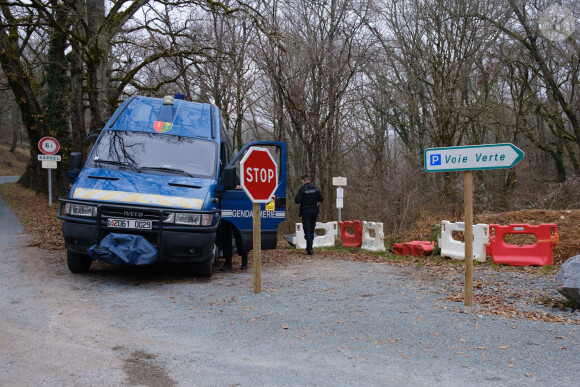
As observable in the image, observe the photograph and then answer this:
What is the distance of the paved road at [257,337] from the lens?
4.20 m

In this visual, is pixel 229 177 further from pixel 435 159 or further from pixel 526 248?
pixel 526 248

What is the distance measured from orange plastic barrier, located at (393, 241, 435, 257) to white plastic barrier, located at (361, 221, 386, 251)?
66 cm

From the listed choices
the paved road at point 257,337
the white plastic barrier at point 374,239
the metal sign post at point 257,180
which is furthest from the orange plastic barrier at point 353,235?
the metal sign post at point 257,180

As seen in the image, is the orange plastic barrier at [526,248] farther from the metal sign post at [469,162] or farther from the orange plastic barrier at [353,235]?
the orange plastic barrier at [353,235]

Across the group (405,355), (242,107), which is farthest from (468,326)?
(242,107)

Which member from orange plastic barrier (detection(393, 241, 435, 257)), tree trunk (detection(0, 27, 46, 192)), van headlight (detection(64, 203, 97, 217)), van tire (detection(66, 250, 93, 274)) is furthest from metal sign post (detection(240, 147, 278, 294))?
tree trunk (detection(0, 27, 46, 192))

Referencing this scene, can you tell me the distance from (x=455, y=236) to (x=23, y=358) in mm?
11413

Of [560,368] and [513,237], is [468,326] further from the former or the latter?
[513,237]

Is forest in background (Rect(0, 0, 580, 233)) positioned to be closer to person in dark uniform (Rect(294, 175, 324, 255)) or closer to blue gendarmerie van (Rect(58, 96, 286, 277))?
person in dark uniform (Rect(294, 175, 324, 255))

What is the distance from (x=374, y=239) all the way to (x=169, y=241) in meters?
7.83

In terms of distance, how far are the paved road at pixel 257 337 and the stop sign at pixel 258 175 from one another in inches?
57.9

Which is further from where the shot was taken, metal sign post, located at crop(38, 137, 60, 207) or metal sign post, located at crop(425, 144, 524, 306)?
metal sign post, located at crop(38, 137, 60, 207)

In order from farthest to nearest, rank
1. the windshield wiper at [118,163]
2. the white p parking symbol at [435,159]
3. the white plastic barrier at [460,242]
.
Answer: the white plastic barrier at [460,242]
the windshield wiper at [118,163]
the white p parking symbol at [435,159]

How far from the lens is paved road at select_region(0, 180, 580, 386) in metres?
4.20
